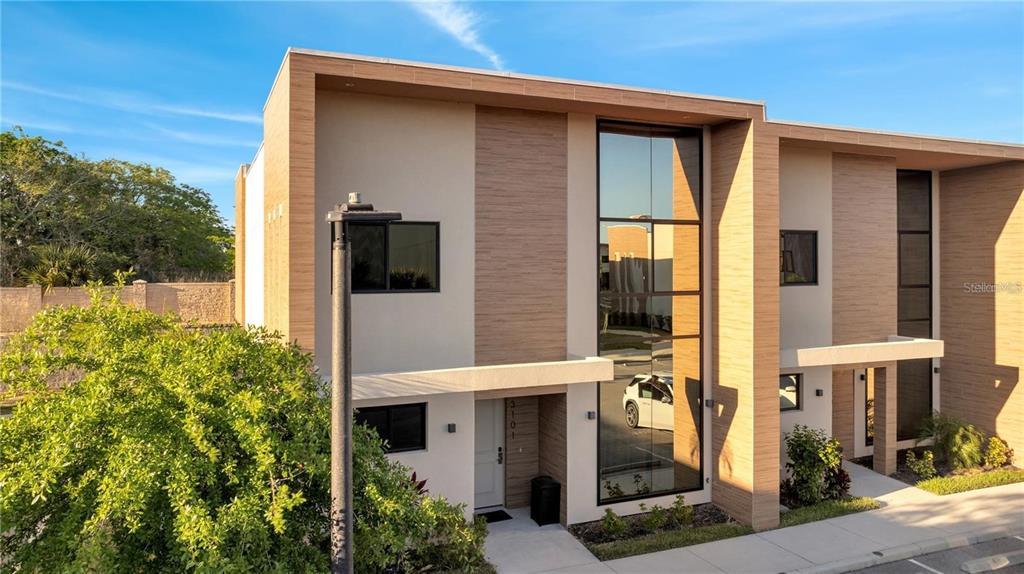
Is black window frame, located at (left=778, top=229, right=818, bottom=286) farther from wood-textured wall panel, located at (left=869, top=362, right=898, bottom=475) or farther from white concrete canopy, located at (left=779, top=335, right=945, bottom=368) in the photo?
wood-textured wall panel, located at (left=869, top=362, right=898, bottom=475)

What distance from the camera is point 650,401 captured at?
1283cm

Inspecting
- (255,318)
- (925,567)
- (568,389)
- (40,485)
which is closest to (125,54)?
(255,318)

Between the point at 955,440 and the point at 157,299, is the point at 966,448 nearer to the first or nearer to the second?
the point at 955,440

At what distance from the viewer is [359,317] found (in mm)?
10680

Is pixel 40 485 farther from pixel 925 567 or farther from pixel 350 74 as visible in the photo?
pixel 925 567

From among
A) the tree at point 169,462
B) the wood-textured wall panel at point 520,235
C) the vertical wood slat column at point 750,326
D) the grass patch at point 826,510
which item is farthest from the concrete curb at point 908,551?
the tree at point 169,462

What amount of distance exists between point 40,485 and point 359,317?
574cm

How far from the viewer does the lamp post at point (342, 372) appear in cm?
536

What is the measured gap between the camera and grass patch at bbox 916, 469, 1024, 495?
13.9m

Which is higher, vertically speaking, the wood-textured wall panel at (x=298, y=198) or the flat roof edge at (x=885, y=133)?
the flat roof edge at (x=885, y=133)

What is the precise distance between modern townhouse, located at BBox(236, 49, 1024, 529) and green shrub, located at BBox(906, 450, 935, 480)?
2.13 ft

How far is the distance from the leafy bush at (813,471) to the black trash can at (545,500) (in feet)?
16.4

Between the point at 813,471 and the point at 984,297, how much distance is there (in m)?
7.81

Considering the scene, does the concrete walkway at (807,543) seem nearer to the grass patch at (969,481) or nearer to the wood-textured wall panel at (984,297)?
the grass patch at (969,481)
